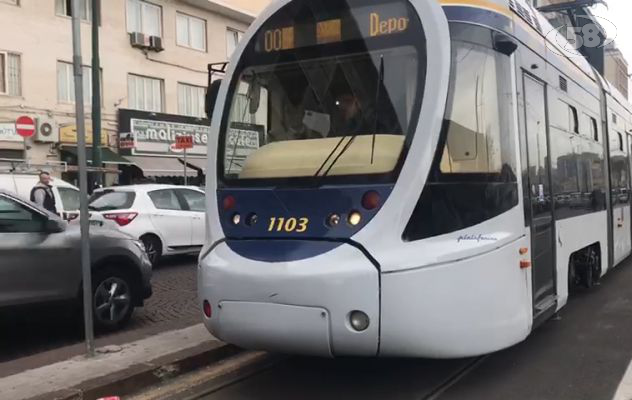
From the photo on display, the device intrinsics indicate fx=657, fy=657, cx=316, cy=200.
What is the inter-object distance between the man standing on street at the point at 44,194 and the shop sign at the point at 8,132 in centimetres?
907

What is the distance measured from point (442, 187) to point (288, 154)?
122 centimetres

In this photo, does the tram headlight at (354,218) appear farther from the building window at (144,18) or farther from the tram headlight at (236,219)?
the building window at (144,18)

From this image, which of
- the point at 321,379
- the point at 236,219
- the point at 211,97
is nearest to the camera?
the point at 236,219

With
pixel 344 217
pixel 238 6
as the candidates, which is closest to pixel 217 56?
pixel 238 6

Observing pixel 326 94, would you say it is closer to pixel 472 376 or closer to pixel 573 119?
pixel 472 376

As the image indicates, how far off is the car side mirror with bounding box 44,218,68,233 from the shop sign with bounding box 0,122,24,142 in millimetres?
14824

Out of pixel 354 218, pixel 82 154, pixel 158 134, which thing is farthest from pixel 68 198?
pixel 158 134

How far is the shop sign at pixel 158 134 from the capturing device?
23.7 meters

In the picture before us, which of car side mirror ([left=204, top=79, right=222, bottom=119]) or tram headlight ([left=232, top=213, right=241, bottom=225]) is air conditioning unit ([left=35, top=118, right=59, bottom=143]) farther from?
tram headlight ([left=232, top=213, right=241, bottom=225])

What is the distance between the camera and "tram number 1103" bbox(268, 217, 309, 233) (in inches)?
175

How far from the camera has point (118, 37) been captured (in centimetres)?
2328

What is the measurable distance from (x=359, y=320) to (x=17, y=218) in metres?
3.74

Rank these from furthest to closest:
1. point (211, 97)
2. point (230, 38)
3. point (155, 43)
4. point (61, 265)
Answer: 1. point (230, 38)
2. point (155, 43)
3. point (61, 265)
4. point (211, 97)

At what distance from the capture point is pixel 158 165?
24078 mm
